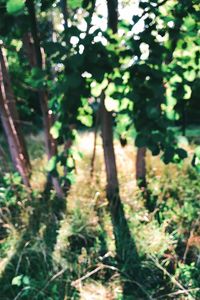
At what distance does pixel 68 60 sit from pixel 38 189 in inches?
91.5

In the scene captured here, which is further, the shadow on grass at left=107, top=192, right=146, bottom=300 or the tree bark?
the tree bark

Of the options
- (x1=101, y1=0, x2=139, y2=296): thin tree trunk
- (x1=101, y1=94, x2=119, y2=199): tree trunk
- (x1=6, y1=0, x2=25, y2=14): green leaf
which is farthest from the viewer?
(x1=101, y1=94, x2=119, y2=199): tree trunk

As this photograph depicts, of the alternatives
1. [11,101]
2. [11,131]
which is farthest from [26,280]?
[11,101]

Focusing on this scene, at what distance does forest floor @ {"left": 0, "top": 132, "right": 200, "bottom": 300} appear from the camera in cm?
287

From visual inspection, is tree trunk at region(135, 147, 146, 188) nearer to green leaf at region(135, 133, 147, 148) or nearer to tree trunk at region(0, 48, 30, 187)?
tree trunk at region(0, 48, 30, 187)

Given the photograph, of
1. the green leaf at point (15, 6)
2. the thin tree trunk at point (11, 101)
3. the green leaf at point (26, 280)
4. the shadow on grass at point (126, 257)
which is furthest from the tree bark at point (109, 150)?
the green leaf at point (15, 6)

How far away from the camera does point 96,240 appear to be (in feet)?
10.7

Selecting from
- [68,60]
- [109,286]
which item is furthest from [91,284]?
[68,60]

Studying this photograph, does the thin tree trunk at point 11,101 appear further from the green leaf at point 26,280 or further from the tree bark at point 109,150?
the green leaf at point 26,280

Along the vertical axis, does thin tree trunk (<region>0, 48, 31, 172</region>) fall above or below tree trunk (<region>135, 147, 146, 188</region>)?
above

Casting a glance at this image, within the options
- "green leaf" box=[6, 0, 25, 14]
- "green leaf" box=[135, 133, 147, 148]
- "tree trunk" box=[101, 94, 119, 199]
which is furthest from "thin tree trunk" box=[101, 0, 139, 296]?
"green leaf" box=[6, 0, 25, 14]

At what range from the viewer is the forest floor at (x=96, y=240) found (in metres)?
2.87

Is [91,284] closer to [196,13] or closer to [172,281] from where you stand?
[172,281]

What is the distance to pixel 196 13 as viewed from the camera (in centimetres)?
193
